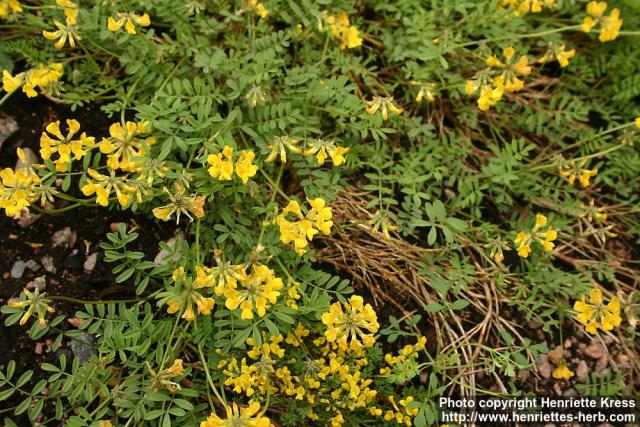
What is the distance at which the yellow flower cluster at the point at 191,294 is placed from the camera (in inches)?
81.4

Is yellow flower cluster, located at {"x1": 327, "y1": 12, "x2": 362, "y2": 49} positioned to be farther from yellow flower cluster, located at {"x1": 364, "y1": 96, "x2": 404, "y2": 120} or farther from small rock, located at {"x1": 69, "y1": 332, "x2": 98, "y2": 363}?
small rock, located at {"x1": 69, "y1": 332, "x2": 98, "y2": 363}

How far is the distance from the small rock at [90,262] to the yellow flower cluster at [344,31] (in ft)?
5.07

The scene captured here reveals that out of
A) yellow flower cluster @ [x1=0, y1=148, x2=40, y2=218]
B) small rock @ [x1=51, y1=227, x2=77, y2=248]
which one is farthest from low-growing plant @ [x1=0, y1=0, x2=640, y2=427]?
small rock @ [x1=51, y1=227, x2=77, y2=248]

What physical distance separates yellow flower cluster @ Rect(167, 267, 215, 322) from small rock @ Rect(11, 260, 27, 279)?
82cm

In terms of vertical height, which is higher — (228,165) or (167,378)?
(228,165)

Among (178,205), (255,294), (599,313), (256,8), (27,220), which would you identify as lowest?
(599,313)

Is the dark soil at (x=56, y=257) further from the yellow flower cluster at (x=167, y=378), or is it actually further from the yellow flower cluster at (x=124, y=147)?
the yellow flower cluster at (x=167, y=378)

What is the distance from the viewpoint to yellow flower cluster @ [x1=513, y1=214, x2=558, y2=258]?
8.37ft

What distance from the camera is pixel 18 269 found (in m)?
2.52

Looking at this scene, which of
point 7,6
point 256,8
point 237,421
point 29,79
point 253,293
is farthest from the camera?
point 256,8

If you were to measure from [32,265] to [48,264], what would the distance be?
7 cm

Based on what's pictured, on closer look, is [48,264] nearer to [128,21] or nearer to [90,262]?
[90,262]

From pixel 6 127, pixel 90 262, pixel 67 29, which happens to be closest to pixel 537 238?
pixel 90 262

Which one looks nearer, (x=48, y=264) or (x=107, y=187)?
(x=107, y=187)
